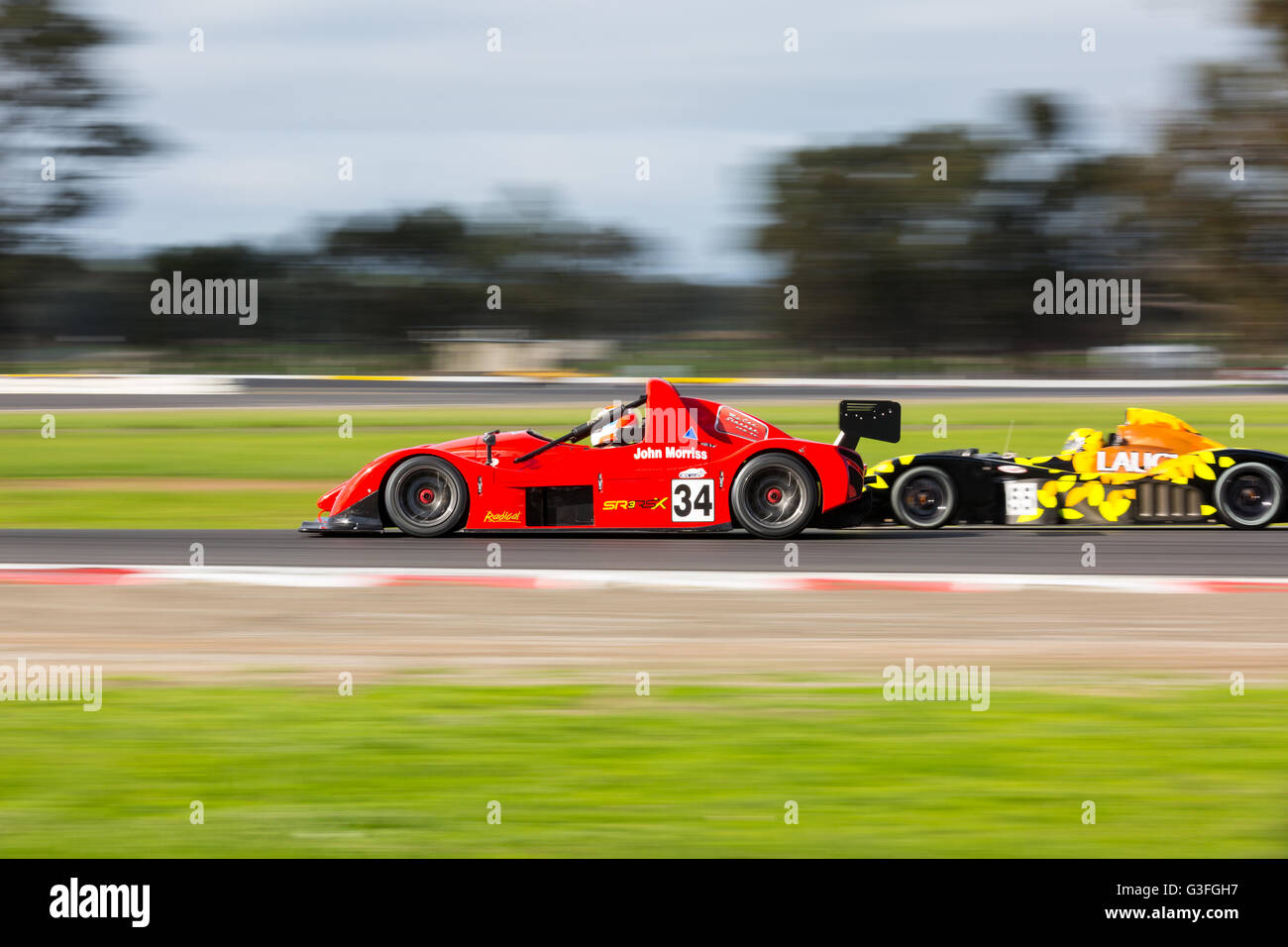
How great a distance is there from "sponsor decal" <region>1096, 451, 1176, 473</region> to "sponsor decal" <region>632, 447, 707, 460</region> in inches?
134

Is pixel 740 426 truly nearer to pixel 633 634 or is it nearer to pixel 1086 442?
pixel 1086 442

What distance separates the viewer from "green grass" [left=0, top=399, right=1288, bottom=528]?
603 inches

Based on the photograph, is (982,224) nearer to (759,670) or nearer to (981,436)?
(981,436)

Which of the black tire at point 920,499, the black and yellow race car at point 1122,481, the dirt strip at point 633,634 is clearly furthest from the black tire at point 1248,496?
the dirt strip at point 633,634

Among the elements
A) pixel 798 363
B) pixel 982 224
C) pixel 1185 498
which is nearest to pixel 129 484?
pixel 1185 498

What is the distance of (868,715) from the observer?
6.08 meters

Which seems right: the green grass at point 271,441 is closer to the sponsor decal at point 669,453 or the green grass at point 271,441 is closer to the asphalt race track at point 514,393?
the asphalt race track at point 514,393

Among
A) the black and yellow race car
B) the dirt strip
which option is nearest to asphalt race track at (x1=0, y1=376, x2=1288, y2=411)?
the black and yellow race car

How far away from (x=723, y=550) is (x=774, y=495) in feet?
2.36

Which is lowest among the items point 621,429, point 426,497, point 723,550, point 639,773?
point 639,773

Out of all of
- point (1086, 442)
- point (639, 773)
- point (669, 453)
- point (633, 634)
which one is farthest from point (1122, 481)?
point (639, 773)

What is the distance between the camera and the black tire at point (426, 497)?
11367mm

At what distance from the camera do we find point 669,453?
11.3m

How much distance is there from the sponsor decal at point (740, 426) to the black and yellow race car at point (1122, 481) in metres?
1.30
